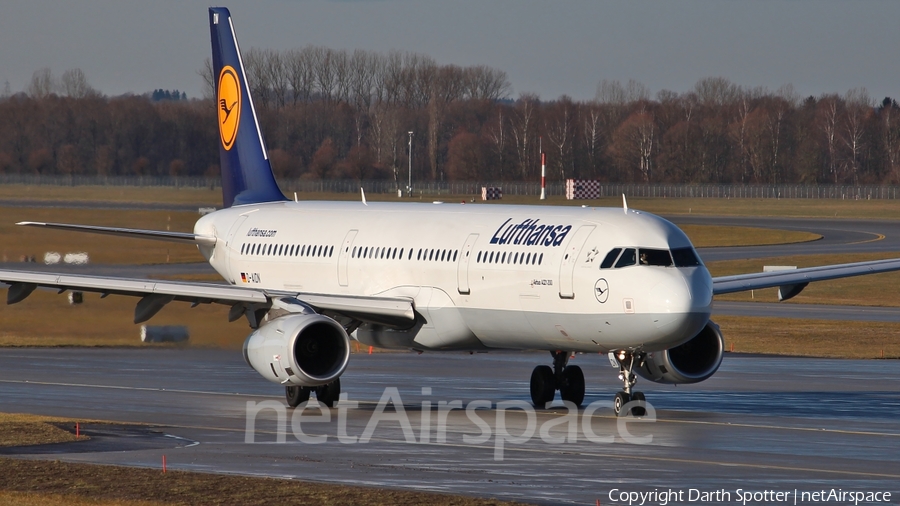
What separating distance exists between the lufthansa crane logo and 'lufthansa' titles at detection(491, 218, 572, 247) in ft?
38.1

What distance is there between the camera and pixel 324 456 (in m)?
19.4

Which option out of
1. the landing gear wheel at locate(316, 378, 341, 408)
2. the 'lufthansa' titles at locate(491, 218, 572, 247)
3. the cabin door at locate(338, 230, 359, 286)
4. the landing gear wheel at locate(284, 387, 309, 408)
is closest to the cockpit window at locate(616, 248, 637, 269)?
the 'lufthansa' titles at locate(491, 218, 572, 247)

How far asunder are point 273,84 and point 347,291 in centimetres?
12092

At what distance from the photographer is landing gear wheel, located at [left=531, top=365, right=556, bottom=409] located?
2614 cm

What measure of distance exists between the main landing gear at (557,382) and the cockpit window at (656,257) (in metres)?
3.87

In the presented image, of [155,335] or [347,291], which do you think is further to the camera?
[155,335]

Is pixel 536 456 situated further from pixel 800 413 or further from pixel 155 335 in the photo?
pixel 155 335

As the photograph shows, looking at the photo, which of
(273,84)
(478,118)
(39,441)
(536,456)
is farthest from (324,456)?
(478,118)

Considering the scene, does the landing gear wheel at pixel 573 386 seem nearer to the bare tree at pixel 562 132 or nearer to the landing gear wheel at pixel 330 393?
the landing gear wheel at pixel 330 393

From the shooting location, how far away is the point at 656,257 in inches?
905

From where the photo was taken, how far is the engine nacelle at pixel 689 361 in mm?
25156

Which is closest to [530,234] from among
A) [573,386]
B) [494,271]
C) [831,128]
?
[494,271]

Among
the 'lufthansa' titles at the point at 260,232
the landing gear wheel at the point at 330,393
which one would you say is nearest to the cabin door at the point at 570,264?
the landing gear wheel at the point at 330,393

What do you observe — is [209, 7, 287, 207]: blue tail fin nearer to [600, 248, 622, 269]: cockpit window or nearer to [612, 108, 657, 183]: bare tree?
[600, 248, 622, 269]: cockpit window
